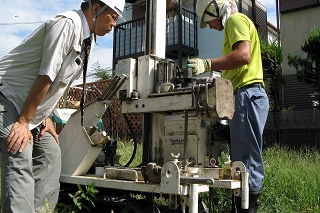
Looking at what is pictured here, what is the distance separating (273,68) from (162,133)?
870cm

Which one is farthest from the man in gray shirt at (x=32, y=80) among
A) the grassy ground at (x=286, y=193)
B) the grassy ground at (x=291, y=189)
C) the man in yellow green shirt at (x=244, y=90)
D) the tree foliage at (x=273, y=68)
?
the tree foliage at (x=273, y=68)

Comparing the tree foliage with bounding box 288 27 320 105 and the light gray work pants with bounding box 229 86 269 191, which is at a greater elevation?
the tree foliage with bounding box 288 27 320 105

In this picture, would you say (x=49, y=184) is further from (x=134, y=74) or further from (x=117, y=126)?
(x=117, y=126)

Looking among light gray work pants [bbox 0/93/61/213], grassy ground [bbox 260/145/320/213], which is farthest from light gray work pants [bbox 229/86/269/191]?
light gray work pants [bbox 0/93/61/213]

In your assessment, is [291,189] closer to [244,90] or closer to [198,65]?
[244,90]

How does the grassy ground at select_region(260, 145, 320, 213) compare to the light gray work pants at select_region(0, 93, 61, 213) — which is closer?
the light gray work pants at select_region(0, 93, 61, 213)

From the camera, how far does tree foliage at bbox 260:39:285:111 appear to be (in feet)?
36.7

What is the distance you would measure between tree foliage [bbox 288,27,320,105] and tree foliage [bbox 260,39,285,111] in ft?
1.77

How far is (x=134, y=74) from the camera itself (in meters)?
3.46

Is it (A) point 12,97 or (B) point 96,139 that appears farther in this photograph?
(B) point 96,139

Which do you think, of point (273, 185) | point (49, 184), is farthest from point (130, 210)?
point (273, 185)

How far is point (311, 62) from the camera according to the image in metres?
10.5

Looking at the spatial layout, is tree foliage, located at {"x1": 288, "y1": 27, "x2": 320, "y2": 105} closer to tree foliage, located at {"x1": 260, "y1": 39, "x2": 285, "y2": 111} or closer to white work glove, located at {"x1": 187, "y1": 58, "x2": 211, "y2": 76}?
tree foliage, located at {"x1": 260, "y1": 39, "x2": 285, "y2": 111}

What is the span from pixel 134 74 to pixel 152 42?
0.46m
